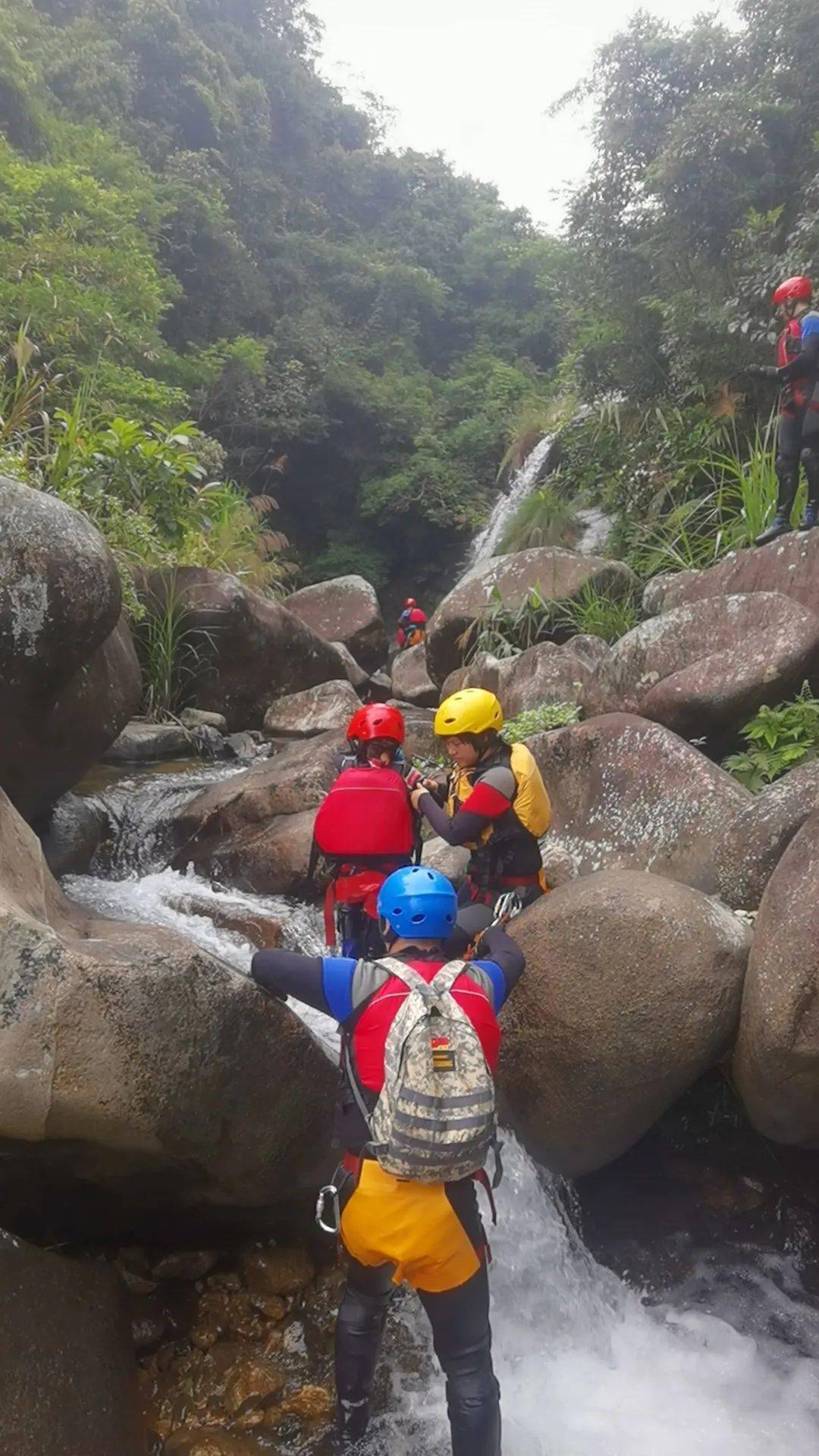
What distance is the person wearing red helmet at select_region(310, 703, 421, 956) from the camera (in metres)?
3.89

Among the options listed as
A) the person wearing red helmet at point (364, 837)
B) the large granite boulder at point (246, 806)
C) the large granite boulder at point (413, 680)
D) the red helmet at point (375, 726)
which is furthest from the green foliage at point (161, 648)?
the person wearing red helmet at point (364, 837)

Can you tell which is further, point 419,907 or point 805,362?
point 805,362

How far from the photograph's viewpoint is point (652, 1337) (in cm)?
339

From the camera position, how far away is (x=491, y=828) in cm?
418

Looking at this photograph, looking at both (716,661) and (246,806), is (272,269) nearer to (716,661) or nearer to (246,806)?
(246,806)

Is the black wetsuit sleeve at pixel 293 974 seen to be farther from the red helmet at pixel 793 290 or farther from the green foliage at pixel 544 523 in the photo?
the green foliage at pixel 544 523

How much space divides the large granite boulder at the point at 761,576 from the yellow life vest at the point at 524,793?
9.12ft

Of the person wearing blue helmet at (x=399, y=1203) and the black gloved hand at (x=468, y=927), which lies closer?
the person wearing blue helmet at (x=399, y=1203)

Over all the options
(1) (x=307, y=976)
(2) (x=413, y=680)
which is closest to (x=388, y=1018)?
(1) (x=307, y=976)

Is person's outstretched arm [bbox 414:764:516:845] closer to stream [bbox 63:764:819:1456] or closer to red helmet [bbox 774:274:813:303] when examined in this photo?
stream [bbox 63:764:819:1456]

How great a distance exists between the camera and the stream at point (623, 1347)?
2980 millimetres

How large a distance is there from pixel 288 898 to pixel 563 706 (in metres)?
2.59

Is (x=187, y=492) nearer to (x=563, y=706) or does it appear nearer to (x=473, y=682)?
(x=473, y=682)

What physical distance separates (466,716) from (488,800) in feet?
1.31
